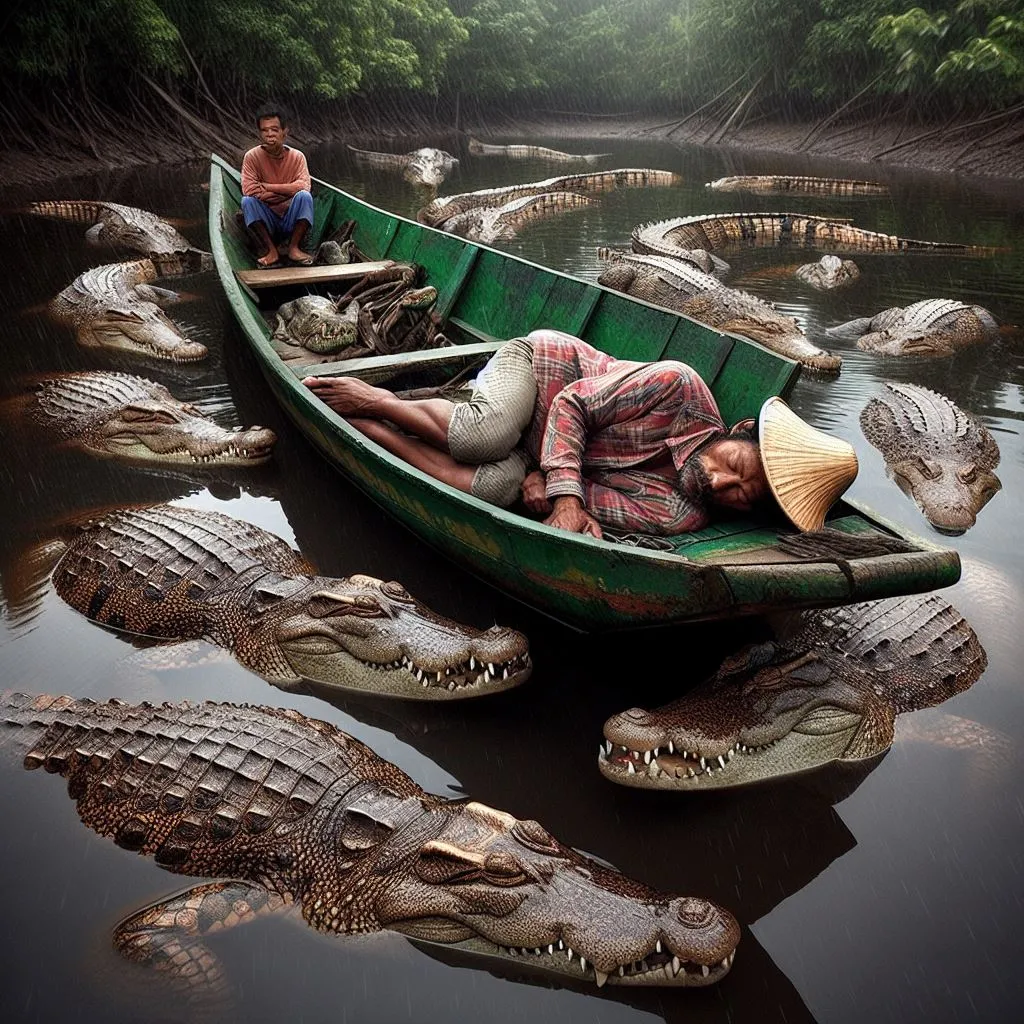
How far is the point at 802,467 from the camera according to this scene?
10.4 feet

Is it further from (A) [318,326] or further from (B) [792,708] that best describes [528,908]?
(A) [318,326]

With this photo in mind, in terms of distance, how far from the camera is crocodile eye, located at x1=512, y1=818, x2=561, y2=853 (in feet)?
8.07

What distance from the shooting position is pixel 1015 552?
4.66m

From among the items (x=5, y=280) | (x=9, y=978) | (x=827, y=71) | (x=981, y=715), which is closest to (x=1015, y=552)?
(x=981, y=715)

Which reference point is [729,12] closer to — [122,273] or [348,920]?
[122,273]

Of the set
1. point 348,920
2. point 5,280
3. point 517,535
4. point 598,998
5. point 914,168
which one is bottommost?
point 5,280

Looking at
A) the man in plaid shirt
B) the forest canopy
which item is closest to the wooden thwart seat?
the man in plaid shirt

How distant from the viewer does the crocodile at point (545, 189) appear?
1366 cm

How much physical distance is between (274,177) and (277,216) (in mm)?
351

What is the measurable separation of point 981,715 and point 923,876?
37.2 inches

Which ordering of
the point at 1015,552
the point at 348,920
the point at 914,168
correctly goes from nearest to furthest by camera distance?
the point at 348,920, the point at 1015,552, the point at 914,168

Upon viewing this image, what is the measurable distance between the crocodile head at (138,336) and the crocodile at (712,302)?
16.1 ft

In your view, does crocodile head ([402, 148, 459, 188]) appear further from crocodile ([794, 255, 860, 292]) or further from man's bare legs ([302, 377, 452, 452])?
man's bare legs ([302, 377, 452, 452])

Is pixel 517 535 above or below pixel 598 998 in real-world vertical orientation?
above
